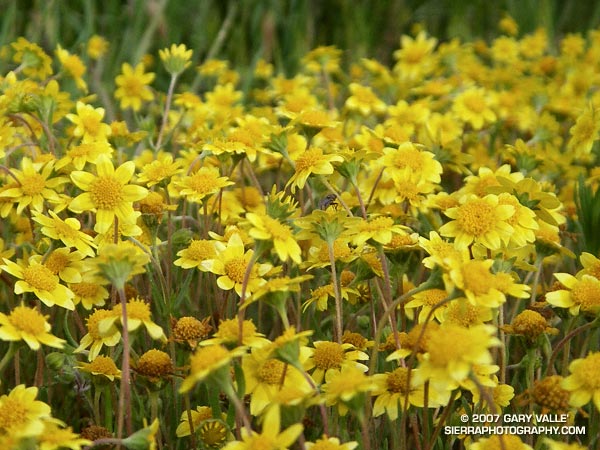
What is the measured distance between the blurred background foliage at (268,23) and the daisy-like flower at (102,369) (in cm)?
202

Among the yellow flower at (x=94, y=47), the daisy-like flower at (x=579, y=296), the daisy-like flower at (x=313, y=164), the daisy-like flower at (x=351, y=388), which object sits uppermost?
the yellow flower at (x=94, y=47)

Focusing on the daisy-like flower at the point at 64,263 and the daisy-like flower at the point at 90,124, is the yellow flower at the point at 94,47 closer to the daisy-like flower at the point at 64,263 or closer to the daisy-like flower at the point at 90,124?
the daisy-like flower at the point at 90,124

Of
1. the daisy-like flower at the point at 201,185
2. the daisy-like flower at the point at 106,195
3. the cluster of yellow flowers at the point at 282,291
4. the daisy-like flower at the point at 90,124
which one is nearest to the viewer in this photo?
the cluster of yellow flowers at the point at 282,291

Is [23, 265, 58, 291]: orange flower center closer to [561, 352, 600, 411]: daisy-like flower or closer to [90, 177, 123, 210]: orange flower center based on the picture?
[90, 177, 123, 210]: orange flower center

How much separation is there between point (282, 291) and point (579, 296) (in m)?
0.48

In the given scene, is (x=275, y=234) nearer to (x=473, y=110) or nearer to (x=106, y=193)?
(x=106, y=193)

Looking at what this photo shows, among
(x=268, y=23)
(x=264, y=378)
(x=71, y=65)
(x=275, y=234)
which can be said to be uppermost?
(x=268, y=23)

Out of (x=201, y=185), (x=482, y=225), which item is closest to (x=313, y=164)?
(x=201, y=185)

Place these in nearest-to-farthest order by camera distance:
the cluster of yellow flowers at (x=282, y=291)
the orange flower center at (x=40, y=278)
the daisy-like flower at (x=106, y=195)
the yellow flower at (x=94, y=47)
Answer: the cluster of yellow flowers at (x=282, y=291) < the orange flower center at (x=40, y=278) < the daisy-like flower at (x=106, y=195) < the yellow flower at (x=94, y=47)

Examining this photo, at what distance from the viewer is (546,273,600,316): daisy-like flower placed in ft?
4.25

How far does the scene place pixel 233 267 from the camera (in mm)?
1369

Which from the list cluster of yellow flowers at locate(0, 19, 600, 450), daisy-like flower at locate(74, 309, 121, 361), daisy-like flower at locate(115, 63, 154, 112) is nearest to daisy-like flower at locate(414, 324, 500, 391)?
cluster of yellow flowers at locate(0, 19, 600, 450)

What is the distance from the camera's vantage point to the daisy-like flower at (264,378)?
119cm

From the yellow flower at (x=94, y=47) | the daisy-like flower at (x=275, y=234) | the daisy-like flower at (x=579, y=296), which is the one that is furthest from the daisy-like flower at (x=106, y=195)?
the yellow flower at (x=94, y=47)
